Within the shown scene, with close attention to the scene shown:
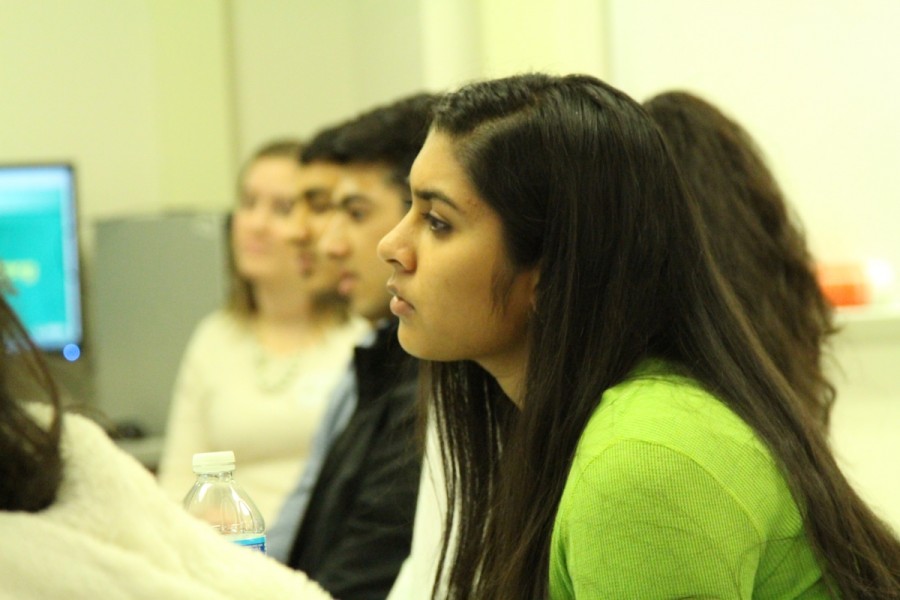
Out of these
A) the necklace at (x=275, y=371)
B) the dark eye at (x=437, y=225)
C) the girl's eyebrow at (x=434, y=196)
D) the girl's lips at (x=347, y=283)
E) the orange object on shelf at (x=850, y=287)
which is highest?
the girl's eyebrow at (x=434, y=196)

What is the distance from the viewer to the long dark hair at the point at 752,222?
5.99 feet

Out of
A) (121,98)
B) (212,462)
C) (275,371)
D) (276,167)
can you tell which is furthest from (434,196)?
(121,98)

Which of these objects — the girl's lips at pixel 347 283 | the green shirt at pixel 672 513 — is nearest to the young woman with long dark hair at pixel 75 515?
the green shirt at pixel 672 513

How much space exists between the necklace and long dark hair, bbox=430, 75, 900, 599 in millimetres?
1521

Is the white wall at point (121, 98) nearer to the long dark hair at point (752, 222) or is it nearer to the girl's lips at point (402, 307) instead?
the long dark hair at point (752, 222)

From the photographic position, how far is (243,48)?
12.9 feet

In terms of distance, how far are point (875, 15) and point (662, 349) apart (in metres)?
1.73

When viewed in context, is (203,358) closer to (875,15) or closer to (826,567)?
(875,15)

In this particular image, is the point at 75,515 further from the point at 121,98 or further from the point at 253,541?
the point at 121,98

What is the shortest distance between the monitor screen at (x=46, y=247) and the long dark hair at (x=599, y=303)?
260 cm

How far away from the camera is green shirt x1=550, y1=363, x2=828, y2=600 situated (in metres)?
1.01

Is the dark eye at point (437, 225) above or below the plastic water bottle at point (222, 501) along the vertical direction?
above

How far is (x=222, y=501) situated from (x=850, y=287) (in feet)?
5.66

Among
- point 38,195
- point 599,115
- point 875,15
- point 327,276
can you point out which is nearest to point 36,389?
point 599,115
